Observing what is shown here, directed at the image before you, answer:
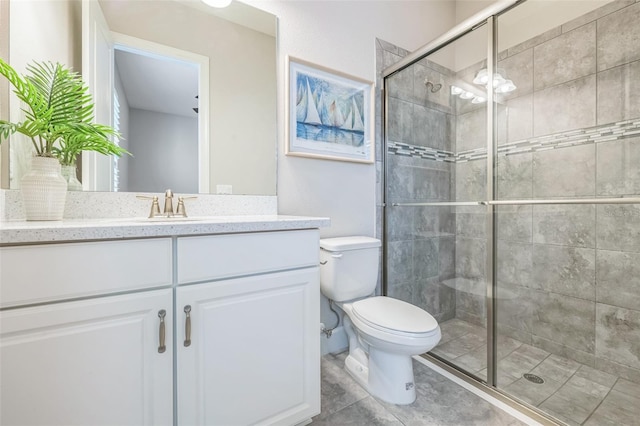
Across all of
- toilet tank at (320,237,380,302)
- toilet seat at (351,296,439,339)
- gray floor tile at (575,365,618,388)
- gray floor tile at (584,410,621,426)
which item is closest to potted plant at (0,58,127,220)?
toilet tank at (320,237,380,302)

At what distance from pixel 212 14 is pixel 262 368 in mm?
1696

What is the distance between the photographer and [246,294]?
0.98 meters

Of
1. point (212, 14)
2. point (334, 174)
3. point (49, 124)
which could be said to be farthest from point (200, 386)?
point (212, 14)

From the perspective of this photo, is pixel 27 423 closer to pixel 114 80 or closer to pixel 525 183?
pixel 114 80

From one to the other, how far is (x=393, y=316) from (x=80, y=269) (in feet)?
4.05

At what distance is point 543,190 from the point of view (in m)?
1.82

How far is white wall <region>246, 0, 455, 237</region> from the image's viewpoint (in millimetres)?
1646

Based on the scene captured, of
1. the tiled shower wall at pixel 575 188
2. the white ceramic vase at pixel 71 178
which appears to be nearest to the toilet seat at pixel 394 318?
the tiled shower wall at pixel 575 188

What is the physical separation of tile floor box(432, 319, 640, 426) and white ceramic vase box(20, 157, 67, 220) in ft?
6.81

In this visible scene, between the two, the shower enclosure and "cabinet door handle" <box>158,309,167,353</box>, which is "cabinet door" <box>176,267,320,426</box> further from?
the shower enclosure

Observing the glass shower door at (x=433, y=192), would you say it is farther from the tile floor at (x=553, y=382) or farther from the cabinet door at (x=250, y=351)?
the cabinet door at (x=250, y=351)

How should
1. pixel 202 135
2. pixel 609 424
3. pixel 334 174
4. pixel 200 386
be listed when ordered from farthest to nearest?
1. pixel 334 174
2. pixel 202 135
3. pixel 609 424
4. pixel 200 386

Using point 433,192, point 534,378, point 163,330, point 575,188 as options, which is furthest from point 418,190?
point 163,330

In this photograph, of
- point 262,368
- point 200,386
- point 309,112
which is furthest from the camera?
point 309,112
